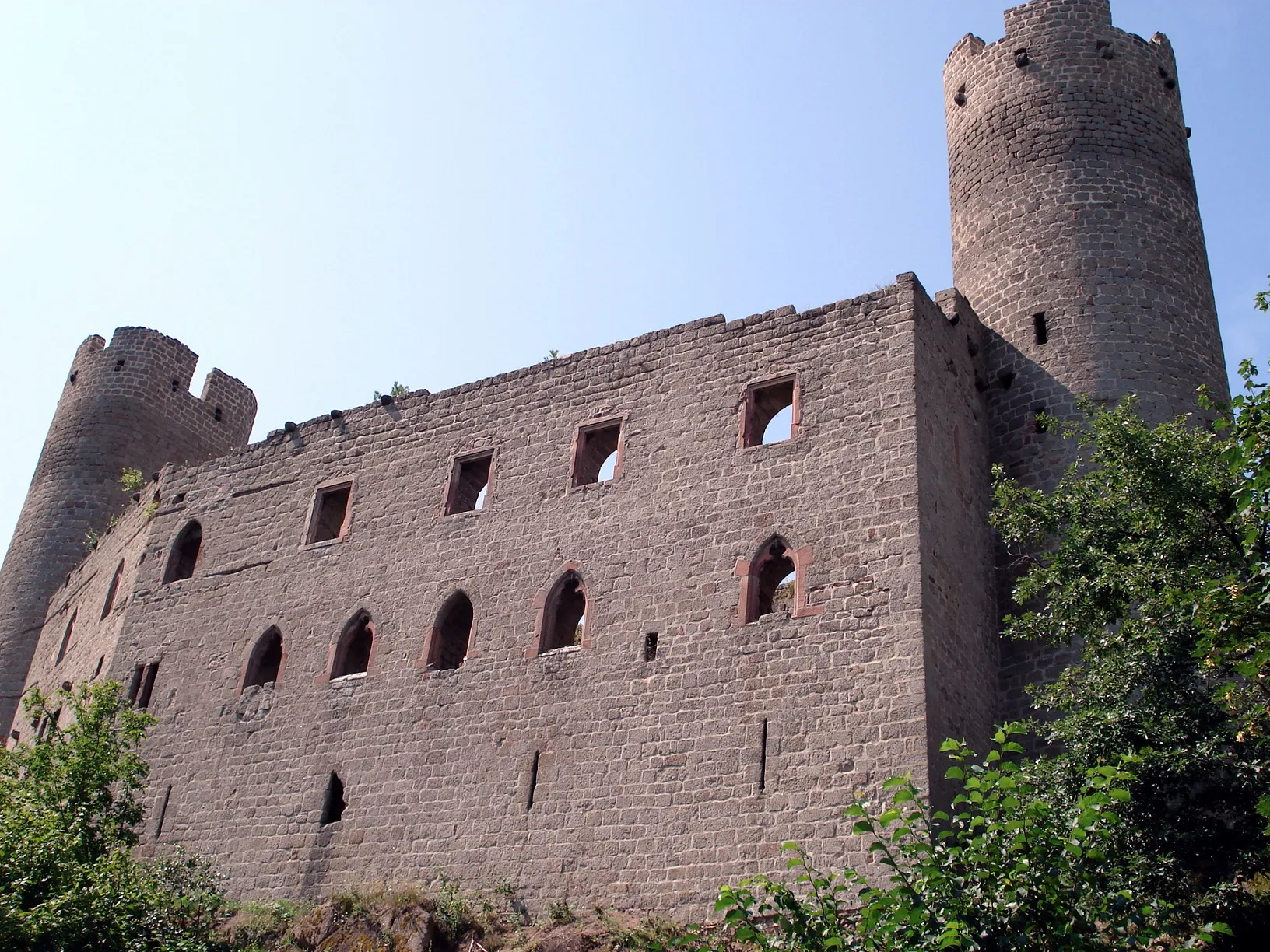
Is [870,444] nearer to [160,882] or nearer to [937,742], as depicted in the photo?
[937,742]

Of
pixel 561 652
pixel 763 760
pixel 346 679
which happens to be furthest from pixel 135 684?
pixel 763 760

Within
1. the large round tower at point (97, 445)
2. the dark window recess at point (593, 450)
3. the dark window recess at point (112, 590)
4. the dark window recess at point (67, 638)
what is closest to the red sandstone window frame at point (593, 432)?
the dark window recess at point (593, 450)

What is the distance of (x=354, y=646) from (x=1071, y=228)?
1183 centimetres

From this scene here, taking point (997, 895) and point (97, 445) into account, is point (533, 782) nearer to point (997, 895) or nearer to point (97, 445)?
point (997, 895)

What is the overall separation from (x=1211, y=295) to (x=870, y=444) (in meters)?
7.29

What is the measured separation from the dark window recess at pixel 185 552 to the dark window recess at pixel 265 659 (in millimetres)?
2875

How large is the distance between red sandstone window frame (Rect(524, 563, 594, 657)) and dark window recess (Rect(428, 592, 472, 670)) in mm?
1122

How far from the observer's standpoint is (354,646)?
20.9 m

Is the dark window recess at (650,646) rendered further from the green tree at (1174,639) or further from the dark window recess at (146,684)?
the dark window recess at (146,684)

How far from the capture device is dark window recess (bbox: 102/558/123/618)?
26.0 meters

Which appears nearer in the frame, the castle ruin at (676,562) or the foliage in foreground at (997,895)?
the foliage in foreground at (997,895)

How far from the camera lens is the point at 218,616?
2245cm

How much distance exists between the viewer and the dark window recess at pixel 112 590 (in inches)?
1023

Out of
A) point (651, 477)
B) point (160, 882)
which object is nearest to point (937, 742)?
point (651, 477)
